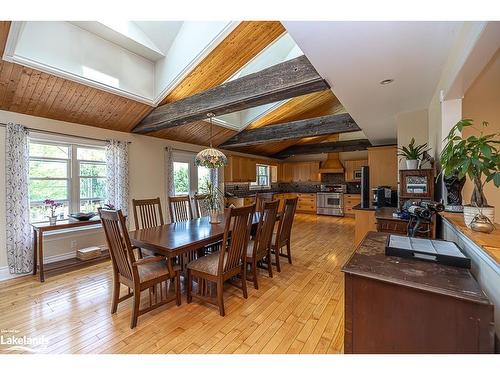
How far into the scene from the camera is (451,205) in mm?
2033

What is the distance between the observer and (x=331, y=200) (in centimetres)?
802

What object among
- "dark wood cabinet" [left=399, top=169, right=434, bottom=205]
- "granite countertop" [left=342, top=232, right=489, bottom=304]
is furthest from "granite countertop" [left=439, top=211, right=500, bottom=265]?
"dark wood cabinet" [left=399, top=169, right=434, bottom=205]

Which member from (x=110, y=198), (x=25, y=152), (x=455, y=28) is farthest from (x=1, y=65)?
(x=455, y=28)

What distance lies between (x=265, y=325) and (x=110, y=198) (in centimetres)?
352

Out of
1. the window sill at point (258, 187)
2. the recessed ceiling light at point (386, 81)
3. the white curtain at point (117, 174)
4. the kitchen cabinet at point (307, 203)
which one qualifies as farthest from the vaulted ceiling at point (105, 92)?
the kitchen cabinet at point (307, 203)

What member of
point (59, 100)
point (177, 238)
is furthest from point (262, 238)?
point (59, 100)

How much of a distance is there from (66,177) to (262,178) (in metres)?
6.24

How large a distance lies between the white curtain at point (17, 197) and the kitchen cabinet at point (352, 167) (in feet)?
27.2

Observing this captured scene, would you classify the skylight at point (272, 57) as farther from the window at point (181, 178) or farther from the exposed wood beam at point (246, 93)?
the window at point (181, 178)

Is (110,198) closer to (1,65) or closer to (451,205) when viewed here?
(1,65)

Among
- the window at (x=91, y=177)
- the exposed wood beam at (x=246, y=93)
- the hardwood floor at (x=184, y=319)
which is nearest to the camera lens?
the hardwood floor at (x=184, y=319)

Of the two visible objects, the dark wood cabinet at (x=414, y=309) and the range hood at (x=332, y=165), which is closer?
the dark wood cabinet at (x=414, y=309)

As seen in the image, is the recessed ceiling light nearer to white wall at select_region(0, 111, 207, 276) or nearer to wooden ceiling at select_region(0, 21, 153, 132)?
wooden ceiling at select_region(0, 21, 153, 132)

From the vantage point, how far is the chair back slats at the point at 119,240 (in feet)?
6.01
